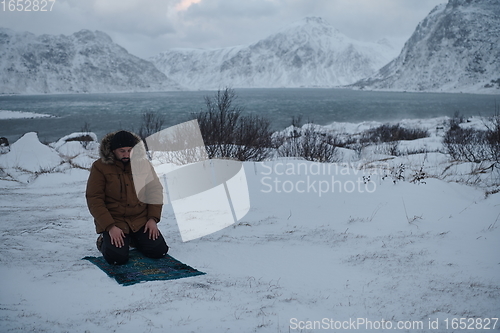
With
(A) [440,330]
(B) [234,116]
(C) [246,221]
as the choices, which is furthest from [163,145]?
(A) [440,330]

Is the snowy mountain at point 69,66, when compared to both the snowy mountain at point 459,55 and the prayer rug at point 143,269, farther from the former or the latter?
the prayer rug at point 143,269

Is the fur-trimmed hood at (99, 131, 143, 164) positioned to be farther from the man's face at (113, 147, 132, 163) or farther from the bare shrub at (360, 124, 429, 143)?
the bare shrub at (360, 124, 429, 143)

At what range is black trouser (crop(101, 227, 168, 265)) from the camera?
3434 mm

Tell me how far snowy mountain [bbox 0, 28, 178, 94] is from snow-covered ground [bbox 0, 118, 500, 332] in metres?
142

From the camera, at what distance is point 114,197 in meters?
3.52

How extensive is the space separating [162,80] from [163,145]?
169226 mm

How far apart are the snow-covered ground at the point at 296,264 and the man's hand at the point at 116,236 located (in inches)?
12.3

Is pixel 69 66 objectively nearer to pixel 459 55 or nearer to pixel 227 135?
pixel 459 55

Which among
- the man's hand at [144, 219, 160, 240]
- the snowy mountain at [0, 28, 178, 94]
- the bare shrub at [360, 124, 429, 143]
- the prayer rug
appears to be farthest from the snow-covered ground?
the snowy mountain at [0, 28, 178, 94]

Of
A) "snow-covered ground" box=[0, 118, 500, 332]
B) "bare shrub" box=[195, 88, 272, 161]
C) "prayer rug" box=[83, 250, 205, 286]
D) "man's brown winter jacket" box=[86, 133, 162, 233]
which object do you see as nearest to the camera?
"snow-covered ground" box=[0, 118, 500, 332]

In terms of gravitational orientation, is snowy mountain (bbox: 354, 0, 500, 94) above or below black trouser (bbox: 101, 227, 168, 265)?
above

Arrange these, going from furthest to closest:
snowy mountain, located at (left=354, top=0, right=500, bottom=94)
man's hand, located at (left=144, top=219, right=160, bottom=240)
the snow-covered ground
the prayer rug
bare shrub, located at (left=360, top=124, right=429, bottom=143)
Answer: snowy mountain, located at (left=354, top=0, right=500, bottom=94)
bare shrub, located at (left=360, top=124, right=429, bottom=143)
man's hand, located at (left=144, top=219, right=160, bottom=240)
the prayer rug
the snow-covered ground

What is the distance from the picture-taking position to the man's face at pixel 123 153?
3444 mm

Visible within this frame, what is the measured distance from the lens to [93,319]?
2.56 m
